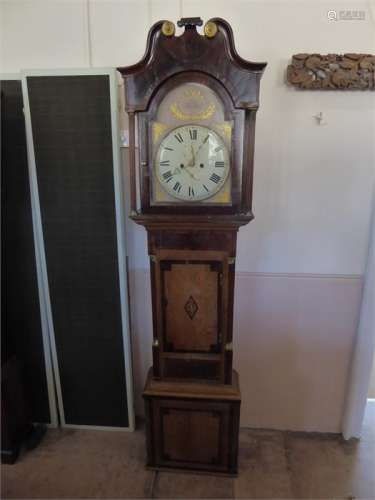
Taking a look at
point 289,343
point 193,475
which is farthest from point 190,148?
point 193,475

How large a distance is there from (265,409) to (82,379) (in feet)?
3.43

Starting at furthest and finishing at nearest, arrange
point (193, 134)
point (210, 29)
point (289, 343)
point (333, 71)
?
point (289, 343)
point (333, 71)
point (193, 134)
point (210, 29)

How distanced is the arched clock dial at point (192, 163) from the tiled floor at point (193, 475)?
136cm

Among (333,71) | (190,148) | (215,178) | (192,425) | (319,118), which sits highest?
(333,71)

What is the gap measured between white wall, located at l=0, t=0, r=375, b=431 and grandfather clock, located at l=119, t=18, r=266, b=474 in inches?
14.2

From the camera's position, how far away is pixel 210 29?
3.52 ft

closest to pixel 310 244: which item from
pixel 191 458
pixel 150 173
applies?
pixel 150 173

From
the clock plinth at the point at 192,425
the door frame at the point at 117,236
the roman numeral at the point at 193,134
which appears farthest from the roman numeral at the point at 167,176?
the clock plinth at the point at 192,425

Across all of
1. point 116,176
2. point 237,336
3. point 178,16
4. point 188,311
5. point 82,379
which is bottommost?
point 82,379

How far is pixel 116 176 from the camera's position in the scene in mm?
1532

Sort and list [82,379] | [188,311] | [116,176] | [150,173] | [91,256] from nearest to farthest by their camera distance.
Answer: [150,173] → [188,311] → [116,176] → [91,256] → [82,379]

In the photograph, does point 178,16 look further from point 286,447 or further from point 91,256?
point 286,447

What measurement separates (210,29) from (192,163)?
44 cm

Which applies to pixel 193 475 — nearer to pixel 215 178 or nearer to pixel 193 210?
pixel 193 210
